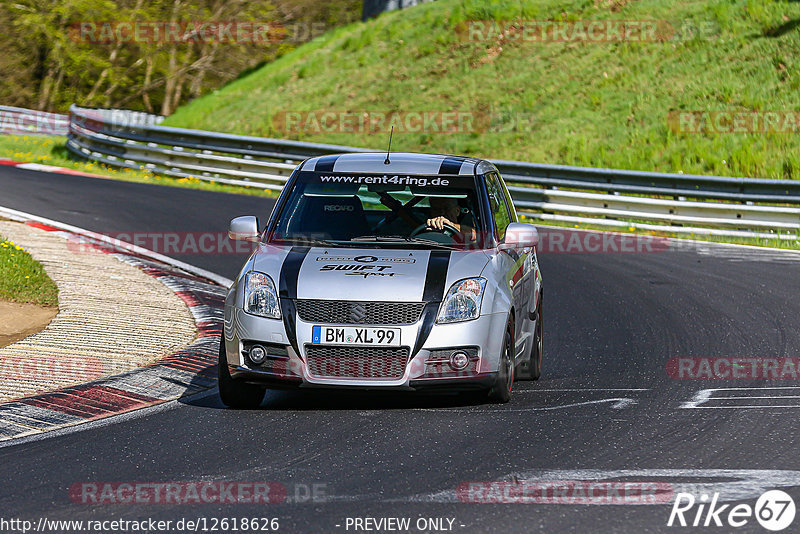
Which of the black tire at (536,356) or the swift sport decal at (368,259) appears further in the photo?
the black tire at (536,356)

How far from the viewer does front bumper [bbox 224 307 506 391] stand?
7.16m

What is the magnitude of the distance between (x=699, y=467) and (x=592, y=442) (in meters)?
0.75

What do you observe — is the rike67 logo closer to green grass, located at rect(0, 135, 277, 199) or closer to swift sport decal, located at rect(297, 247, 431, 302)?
swift sport decal, located at rect(297, 247, 431, 302)

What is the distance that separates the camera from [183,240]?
16.2m

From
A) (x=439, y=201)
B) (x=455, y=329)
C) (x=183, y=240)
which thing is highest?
(x=439, y=201)

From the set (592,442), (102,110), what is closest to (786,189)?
(592,442)

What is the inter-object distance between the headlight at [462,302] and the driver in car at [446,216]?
0.84m

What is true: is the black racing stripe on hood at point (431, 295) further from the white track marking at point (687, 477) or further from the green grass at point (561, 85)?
the green grass at point (561, 85)

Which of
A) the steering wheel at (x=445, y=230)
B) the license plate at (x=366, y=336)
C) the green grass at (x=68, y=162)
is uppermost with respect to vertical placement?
the steering wheel at (x=445, y=230)

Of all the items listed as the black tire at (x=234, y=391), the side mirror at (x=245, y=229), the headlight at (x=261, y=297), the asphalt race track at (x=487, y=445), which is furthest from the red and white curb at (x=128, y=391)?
the side mirror at (x=245, y=229)

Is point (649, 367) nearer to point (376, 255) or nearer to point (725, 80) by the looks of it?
point (376, 255)

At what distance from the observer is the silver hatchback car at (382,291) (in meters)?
7.16

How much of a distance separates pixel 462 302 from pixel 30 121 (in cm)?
3389

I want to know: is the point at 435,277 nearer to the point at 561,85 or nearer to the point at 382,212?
the point at 382,212
